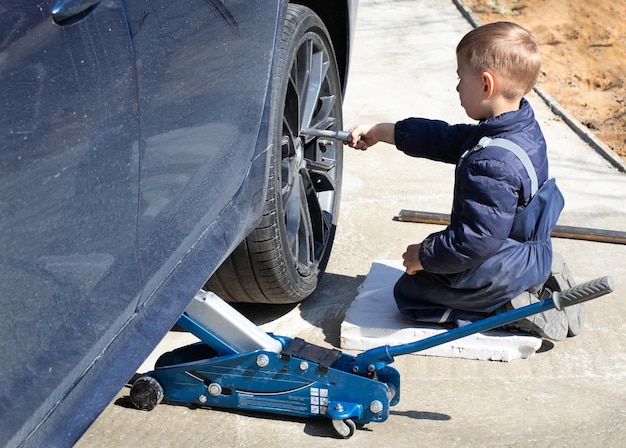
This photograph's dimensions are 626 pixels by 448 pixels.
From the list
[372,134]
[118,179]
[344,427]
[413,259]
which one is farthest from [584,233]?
[118,179]

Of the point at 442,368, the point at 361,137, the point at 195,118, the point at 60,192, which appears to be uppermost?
the point at 60,192

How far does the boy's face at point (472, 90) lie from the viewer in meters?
2.88

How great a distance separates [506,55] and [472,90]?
16 cm

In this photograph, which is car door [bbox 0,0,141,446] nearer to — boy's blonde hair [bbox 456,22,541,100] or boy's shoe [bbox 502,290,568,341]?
boy's blonde hair [bbox 456,22,541,100]

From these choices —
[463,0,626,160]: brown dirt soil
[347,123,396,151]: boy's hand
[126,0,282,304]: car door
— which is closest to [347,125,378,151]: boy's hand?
[347,123,396,151]: boy's hand

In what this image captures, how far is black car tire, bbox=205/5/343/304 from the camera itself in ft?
9.18

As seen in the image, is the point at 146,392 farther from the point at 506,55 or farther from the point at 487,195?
the point at 506,55

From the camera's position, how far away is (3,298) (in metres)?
1.51

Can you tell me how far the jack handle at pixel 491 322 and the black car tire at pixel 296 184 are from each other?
0.48 meters

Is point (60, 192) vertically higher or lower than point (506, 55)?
higher

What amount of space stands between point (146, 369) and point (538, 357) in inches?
54.1

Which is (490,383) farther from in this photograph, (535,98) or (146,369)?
(535,98)

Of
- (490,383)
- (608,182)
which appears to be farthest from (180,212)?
(608,182)

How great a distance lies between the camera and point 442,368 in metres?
3.04
